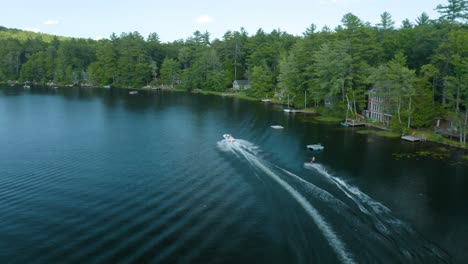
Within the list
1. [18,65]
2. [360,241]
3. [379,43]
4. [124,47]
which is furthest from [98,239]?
[18,65]

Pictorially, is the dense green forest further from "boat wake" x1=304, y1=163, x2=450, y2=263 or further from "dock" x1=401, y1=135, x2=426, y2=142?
"boat wake" x1=304, y1=163, x2=450, y2=263

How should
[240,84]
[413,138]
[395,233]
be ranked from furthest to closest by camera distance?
[240,84]
[413,138]
[395,233]

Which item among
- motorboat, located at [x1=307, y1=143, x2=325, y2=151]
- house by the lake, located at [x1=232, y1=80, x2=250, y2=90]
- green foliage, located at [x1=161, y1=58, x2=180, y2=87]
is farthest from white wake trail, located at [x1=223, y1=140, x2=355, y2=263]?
green foliage, located at [x1=161, y1=58, x2=180, y2=87]

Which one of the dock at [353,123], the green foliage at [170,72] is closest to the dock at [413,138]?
the dock at [353,123]

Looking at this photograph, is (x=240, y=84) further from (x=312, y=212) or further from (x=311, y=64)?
(x=312, y=212)

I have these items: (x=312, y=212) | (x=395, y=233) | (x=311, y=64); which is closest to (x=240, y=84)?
(x=311, y=64)

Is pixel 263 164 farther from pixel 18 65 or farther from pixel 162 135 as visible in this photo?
pixel 18 65
